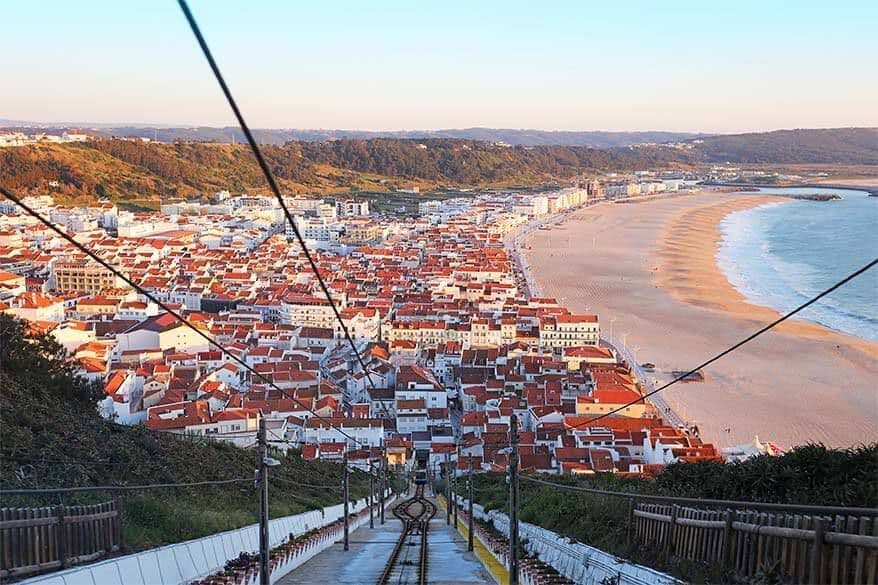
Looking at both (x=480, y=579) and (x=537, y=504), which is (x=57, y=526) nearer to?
(x=480, y=579)

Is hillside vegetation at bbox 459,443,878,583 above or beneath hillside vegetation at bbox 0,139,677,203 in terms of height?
beneath

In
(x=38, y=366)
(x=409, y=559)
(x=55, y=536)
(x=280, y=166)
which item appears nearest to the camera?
(x=55, y=536)

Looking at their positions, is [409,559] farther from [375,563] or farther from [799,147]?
[799,147]

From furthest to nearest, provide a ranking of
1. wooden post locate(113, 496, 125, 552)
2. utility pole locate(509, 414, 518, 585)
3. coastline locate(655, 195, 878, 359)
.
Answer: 1. coastline locate(655, 195, 878, 359)
2. utility pole locate(509, 414, 518, 585)
3. wooden post locate(113, 496, 125, 552)

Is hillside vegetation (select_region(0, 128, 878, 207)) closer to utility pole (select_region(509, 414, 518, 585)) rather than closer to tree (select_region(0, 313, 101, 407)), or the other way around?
tree (select_region(0, 313, 101, 407))

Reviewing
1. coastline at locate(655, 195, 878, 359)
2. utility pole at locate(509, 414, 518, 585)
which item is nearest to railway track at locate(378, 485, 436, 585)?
utility pole at locate(509, 414, 518, 585)

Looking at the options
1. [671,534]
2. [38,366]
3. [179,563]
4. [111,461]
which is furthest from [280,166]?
[671,534]

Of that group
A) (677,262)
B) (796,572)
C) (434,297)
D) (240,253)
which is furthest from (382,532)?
(240,253)
